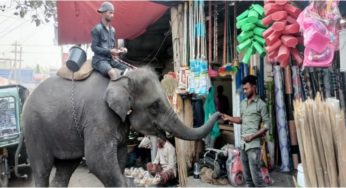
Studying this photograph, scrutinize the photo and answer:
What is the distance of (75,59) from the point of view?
318 centimetres

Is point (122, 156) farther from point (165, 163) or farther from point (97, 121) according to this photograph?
point (165, 163)

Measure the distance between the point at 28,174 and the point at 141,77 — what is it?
4902 millimetres

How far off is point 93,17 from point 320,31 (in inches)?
141

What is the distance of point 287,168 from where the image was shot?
18.9 ft

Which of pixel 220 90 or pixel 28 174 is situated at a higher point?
pixel 220 90

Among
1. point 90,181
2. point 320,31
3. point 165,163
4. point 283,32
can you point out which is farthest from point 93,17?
point 320,31

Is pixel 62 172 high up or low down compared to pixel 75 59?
down

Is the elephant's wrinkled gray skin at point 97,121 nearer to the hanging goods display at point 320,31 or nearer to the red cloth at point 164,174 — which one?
the hanging goods display at point 320,31

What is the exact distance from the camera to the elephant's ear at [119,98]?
2.95m

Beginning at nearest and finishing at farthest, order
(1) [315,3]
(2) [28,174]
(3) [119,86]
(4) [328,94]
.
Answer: (1) [315,3]
(3) [119,86]
(4) [328,94]
(2) [28,174]

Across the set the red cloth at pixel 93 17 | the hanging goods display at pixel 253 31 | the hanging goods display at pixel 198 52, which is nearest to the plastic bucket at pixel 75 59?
the hanging goods display at pixel 253 31

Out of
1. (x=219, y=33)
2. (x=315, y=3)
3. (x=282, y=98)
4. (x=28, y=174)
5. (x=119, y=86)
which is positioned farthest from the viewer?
(x=28, y=174)

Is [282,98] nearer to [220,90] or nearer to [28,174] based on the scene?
[220,90]

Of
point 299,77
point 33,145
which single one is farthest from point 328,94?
point 33,145
